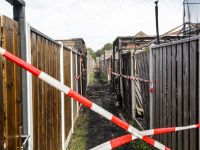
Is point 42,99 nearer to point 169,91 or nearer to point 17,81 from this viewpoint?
point 17,81

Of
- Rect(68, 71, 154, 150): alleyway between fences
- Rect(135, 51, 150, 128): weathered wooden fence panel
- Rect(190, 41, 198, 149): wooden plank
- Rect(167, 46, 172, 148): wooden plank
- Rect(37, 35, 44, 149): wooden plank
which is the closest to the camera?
Rect(37, 35, 44, 149): wooden plank

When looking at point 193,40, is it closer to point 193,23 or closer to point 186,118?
point 193,23

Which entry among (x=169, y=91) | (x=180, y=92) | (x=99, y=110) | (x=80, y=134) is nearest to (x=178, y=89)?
(x=180, y=92)

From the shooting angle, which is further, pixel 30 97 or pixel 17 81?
pixel 30 97

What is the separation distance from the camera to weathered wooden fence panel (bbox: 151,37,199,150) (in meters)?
2.53

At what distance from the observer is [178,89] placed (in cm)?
295

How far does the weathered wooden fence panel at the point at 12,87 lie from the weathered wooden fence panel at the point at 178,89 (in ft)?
7.52

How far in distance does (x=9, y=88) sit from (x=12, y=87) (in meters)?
0.06

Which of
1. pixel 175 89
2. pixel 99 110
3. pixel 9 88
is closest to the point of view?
pixel 99 110

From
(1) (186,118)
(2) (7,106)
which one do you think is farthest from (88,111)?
(2) (7,106)

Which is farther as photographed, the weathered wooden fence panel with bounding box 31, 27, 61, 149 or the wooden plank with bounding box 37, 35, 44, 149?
the wooden plank with bounding box 37, 35, 44, 149

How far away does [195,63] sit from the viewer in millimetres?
2477

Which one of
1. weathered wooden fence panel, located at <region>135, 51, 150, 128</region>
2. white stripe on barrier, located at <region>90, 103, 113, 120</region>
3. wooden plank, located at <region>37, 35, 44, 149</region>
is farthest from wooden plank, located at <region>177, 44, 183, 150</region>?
wooden plank, located at <region>37, 35, 44, 149</region>

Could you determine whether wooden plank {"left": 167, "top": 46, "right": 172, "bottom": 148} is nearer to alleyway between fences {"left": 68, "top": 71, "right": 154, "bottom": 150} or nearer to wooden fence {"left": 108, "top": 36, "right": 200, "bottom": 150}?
wooden fence {"left": 108, "top": 36, "right": 200, "bottom": 150}
